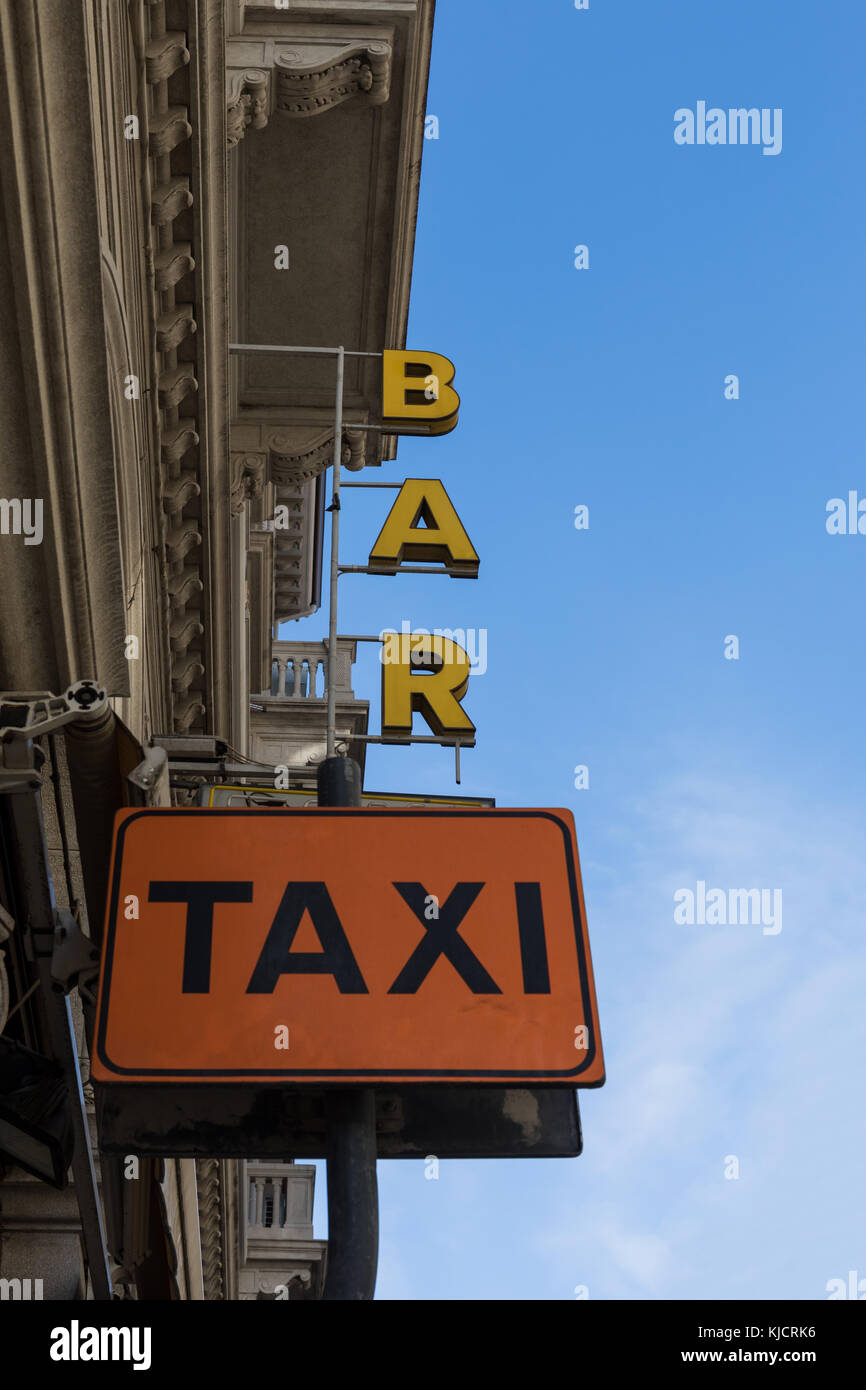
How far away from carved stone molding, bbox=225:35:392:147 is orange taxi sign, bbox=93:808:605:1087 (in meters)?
9.83

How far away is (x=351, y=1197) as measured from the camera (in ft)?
10.8

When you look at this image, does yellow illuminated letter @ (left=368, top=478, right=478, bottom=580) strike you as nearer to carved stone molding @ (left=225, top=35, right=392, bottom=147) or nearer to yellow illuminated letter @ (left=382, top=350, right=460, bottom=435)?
yellow illuminated letter @ (left=382, top=350, right=460, bottom=435)

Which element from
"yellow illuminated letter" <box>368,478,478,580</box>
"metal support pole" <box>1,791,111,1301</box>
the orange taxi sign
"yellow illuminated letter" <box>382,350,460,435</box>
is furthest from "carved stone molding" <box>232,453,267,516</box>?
the orange taxi sign

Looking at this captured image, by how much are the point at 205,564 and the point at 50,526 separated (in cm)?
531

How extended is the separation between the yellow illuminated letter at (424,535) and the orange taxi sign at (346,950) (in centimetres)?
733

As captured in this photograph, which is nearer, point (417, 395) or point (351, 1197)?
point (351, 1197)

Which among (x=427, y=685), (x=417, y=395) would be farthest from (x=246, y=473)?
(x=427, y=685)

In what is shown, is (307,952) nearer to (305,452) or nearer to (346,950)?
(346,950)

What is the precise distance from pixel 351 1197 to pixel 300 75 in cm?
1263

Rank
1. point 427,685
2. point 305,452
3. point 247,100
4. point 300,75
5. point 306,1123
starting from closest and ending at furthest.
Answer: point 306,1123
point 427,685
point 247,100
point 300,75
point 305,452

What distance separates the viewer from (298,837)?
15.4 ft

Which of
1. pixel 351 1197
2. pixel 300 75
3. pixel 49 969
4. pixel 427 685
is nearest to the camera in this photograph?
pixel 351 1197
